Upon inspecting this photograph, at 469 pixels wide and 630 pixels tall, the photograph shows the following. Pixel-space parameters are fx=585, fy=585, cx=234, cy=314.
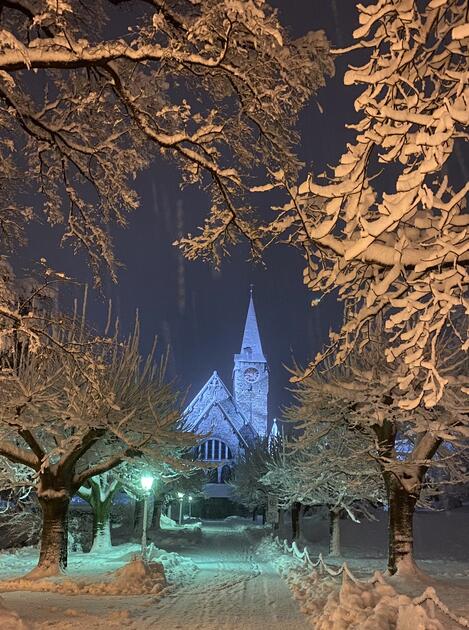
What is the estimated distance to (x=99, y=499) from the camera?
1039 inches

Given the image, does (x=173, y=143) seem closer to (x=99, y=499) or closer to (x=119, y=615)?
(x=119, y=615)

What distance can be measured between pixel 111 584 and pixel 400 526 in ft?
26.4

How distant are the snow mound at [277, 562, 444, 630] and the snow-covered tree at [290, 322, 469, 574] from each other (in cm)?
488

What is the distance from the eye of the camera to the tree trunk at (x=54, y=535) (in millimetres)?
16484

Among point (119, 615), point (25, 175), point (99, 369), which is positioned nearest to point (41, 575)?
point (119, 615)

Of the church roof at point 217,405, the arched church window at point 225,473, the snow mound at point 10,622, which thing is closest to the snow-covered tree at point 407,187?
the snow mound at point 10,622

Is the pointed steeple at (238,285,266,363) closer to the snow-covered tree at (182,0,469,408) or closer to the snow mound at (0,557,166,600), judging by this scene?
the snow mound at (0,557,166,600)

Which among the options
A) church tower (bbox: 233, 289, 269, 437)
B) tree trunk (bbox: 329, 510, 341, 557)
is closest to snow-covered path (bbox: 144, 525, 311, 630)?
tree trunk (bbox: 329, 510, 341, 557)

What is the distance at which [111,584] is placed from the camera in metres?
14.0

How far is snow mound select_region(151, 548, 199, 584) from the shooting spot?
683 inches

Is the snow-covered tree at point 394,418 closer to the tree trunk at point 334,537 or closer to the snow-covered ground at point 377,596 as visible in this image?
the snow-covered ground at point 377,596

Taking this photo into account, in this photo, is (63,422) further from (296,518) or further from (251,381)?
(251,381)

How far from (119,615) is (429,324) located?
26.4 feet

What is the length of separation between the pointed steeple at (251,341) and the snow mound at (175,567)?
82205 millimetres
